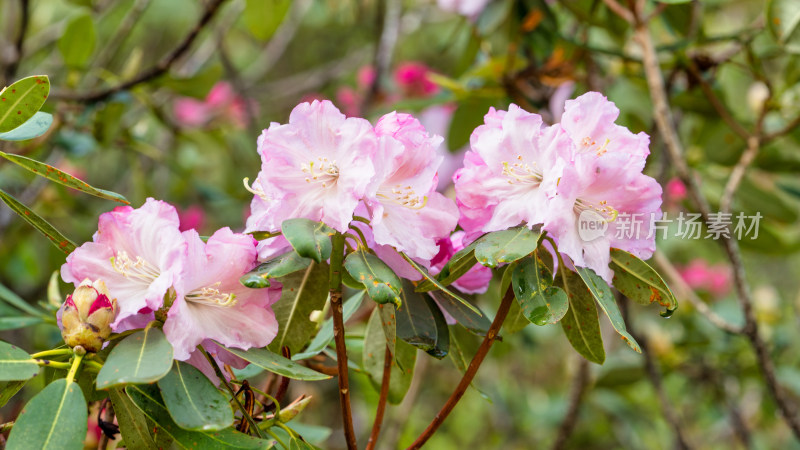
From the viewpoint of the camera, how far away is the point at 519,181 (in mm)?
594

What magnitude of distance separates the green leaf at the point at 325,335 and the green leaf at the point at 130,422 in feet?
0.51

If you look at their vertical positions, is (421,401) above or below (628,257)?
below

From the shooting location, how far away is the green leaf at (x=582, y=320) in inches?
24.0

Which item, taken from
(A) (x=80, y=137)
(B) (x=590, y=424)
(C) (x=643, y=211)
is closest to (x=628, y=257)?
(C) (x=643, y=211)

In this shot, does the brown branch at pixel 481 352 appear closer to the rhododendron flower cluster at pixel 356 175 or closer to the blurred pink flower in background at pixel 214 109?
the rhododendron flower cluster at pixel 356 175

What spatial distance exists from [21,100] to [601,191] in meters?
0.46

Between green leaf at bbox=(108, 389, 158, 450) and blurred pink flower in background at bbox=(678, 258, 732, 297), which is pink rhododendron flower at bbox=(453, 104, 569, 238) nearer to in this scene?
green leaf at bbox=(108, 389, 158, 450)

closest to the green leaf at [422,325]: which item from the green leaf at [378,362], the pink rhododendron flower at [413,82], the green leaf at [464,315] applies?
the green leaf at [464,315]

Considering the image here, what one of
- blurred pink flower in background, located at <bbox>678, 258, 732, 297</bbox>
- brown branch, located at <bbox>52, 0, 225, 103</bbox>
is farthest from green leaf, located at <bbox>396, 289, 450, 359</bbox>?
blurred pink flower in background, located at <bbox>678, 258, 732, 297</bbox>

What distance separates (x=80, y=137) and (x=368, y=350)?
1049mm

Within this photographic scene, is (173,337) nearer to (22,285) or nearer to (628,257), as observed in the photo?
(628,257)

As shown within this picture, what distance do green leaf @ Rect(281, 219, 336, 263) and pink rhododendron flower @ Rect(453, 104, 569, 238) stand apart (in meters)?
0.12

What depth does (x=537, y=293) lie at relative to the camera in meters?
0.56

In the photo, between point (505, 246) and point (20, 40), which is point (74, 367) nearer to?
point (505, 246)
